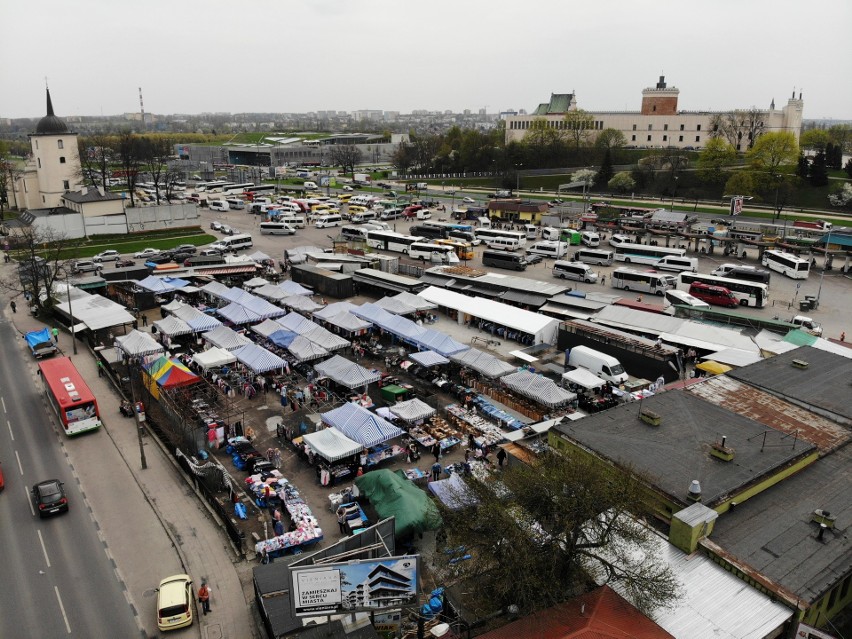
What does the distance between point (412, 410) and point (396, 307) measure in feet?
36.9

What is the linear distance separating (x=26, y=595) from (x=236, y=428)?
7.63m

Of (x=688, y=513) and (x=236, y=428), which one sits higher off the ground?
(x=688, y=513)

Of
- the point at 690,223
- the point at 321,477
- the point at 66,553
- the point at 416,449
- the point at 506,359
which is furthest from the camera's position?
the point at 690,223

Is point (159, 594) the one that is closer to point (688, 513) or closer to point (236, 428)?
point (236, 428)

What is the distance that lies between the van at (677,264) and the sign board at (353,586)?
115 feet

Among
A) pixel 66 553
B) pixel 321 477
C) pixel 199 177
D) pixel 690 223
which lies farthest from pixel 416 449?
pixel 199 177

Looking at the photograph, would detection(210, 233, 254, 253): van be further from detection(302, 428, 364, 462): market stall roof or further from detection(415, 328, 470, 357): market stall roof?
detection(302, 428, 364, 462): market stall roof

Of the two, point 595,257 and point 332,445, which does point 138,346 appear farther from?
point 595,257

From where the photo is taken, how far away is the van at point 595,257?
147ft

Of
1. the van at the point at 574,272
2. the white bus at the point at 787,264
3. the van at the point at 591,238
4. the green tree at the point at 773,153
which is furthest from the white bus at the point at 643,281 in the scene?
the green tree at the point at 773,153

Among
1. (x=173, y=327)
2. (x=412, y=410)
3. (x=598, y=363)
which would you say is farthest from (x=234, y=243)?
(x=598, y=363)

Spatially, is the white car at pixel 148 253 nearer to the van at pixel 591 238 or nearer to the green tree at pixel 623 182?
the van at pixel 591 238

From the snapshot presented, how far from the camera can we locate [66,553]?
1459 cm

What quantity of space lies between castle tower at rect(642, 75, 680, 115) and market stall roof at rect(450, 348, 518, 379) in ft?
289
